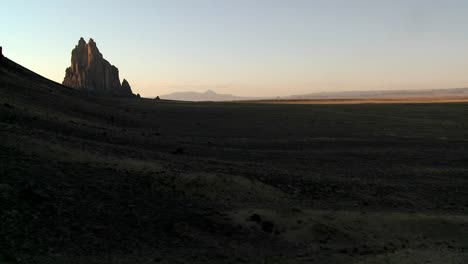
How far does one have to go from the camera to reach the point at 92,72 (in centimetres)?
14338

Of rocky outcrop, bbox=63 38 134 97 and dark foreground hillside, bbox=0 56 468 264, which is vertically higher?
rocky outcrop, bbox=63 38 134 97

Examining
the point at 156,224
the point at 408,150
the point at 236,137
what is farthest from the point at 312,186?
the point at 236,137

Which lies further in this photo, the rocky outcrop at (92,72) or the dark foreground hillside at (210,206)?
the rocky outcrop at (92,72)

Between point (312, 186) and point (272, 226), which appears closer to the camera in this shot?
point (272, 226)

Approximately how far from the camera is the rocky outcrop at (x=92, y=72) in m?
141

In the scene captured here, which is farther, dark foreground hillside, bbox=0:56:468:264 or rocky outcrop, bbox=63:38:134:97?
rocky outcrop, bbox=63:38:134:97

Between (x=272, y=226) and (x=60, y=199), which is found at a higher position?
(x=60, y=199)

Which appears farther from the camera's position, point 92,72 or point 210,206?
point 92,72

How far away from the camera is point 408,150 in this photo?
27.5 m

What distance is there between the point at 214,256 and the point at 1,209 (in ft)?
16.1

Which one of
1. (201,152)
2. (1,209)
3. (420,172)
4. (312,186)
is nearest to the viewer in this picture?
(1,209)

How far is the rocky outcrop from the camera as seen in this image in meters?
141

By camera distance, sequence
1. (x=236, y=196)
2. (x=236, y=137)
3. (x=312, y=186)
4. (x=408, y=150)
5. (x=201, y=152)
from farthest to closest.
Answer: (x=236, y=137) → (x=408, y=150) → (x=201, y=152) → (x=312, y=186) → (x=236, y=196)

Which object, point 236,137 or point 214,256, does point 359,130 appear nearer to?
point 236,137
